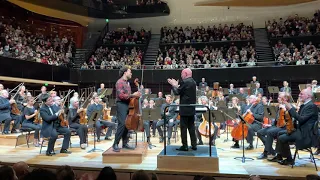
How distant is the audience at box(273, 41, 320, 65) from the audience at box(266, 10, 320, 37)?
97cm

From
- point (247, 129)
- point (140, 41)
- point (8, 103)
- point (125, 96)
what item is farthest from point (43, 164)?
point (140, 41)

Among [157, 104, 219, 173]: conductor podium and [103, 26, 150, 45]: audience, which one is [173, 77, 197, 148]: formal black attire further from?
[103, 26, 150, 45]: audience

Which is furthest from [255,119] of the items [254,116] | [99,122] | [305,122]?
[99,122]

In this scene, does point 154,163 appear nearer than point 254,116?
Yes

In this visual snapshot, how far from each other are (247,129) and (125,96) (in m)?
2.99

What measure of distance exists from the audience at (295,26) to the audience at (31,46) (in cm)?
1269

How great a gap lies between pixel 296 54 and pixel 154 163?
41.5 feet

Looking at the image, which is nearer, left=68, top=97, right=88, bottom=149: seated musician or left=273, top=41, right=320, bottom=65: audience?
left=68, top=97, right=88, bottom=149: seated musician

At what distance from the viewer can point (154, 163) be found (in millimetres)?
5434

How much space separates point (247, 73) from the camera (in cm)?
1561

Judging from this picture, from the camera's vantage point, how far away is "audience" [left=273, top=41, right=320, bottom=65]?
1484 cm

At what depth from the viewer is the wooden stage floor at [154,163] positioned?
4656 millimetres

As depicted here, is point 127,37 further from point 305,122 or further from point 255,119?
point 305,122

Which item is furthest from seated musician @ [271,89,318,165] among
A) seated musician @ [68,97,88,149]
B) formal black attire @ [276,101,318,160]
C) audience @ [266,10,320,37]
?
audience @ [266,10,320,37]
